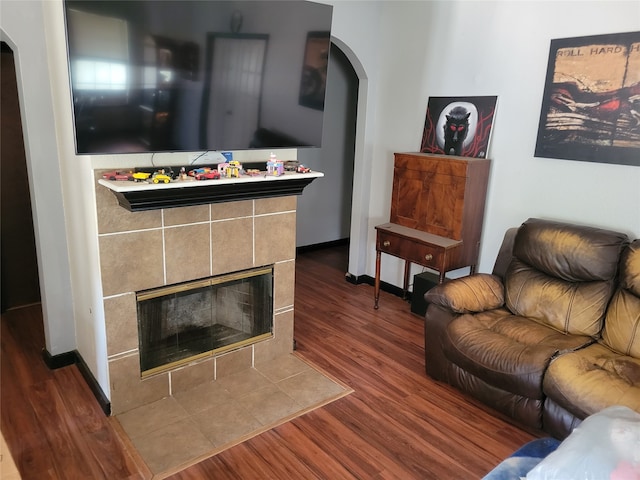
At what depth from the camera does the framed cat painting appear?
132 inches

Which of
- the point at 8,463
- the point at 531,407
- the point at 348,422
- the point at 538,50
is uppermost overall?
the point at 538,50

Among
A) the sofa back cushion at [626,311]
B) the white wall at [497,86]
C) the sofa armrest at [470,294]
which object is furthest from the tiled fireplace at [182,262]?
the sofa back cushion at [626,311]

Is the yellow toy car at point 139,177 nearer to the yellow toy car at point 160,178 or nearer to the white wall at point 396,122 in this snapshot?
the yellow toy car at point 160,178

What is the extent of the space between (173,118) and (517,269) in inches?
84.5

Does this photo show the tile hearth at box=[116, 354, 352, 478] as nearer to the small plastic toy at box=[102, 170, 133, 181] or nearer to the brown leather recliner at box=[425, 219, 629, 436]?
the brown leather recliner at box=[425, 219, 629, 436]

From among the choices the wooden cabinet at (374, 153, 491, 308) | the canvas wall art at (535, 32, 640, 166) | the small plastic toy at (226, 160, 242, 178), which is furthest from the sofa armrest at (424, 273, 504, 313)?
the small plastic toy at (226, 160, 242, 178)

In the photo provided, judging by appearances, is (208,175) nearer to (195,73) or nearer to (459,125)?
(195,73)

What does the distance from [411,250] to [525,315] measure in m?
0.93

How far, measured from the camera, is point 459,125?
11.5 feet

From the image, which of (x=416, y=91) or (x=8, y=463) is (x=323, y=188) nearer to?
(x=416, y=91)

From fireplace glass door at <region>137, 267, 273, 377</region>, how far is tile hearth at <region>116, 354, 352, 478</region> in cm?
20

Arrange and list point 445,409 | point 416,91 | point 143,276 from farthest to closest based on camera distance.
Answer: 1. point 416,91
2. point 445,409
3. point 143,276

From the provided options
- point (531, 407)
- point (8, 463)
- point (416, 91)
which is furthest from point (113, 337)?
point (416, 91)

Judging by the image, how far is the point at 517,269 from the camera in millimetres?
2934
